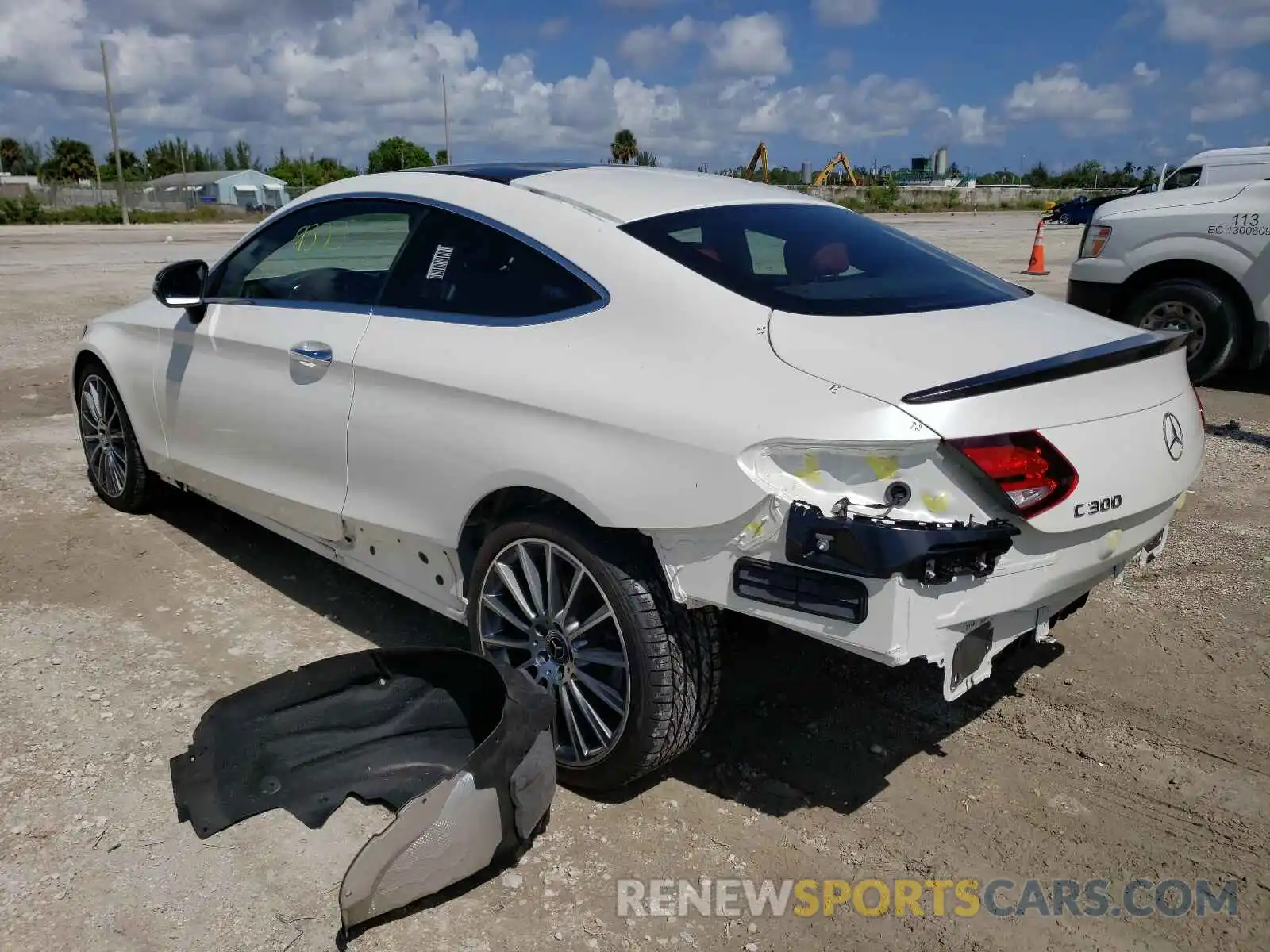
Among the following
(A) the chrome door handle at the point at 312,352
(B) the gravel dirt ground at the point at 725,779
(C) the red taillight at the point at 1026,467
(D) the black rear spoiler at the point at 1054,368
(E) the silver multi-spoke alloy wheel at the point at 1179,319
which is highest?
(D) the black rear spoiler at the point at 1054,368

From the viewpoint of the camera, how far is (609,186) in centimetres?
334

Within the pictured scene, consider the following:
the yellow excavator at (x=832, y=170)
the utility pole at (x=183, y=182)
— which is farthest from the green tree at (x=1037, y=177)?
the utility pole at (x=183, y=182)

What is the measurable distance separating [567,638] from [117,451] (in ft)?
11.0

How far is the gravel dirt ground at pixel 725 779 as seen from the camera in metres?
2.54

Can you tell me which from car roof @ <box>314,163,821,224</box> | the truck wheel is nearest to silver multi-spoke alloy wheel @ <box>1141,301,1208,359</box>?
the truck wheel

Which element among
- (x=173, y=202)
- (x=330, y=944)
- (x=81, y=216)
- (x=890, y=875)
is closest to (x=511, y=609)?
(x=330, y=944)

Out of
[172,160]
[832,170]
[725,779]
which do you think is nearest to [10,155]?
[172,160]

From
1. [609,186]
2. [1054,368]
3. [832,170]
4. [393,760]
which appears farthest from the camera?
[832,170]

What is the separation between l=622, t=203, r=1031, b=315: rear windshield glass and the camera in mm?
2846

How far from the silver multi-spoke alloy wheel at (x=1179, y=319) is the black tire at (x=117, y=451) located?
6.83m

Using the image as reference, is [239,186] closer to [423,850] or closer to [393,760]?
[393,760]

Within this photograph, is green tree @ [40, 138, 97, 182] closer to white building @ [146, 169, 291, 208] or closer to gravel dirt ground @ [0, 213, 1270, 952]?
white building @ [146, 169, 291, 208]

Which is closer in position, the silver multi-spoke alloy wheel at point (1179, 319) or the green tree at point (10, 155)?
the silver multi-spoke alloy wheel at point (1179, 319)

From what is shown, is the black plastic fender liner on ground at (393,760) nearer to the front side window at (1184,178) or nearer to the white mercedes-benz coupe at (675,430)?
the white mercedes-benz coupe at (675,430)
